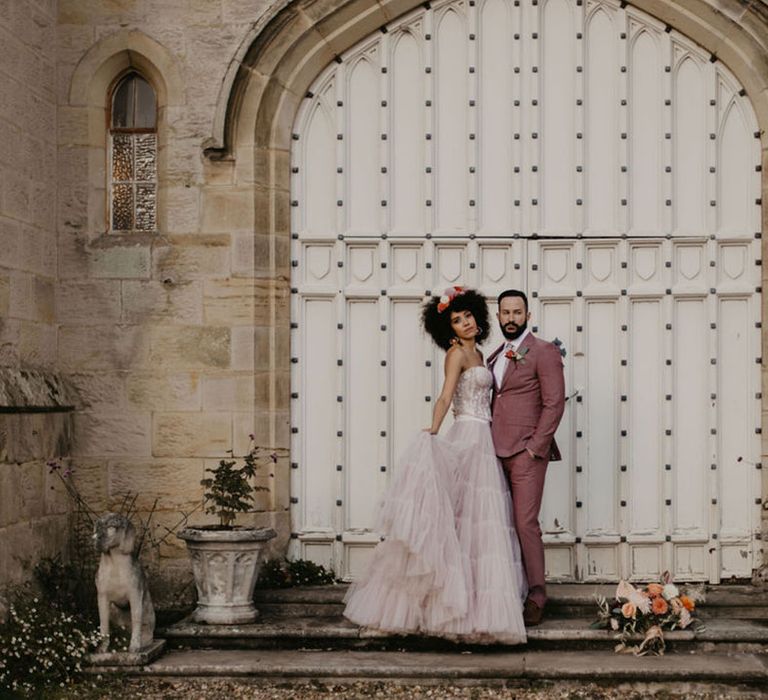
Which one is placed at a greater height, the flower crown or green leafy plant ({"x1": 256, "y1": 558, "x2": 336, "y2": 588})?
the flower crown

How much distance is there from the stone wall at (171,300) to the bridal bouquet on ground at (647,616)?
227cm

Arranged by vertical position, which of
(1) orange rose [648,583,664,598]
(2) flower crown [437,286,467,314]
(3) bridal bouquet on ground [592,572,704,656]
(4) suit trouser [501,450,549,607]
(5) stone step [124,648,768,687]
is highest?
(2) flower crown [437,286,467,314]

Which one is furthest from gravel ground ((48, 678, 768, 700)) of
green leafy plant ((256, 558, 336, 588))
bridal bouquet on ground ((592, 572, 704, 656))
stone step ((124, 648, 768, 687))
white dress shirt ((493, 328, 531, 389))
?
white dress shirt ((493, 328, 531, 389))

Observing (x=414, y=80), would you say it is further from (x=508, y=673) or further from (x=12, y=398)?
(x=508, y=673)

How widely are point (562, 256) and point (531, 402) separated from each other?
4.89 ft

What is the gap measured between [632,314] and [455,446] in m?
1.82

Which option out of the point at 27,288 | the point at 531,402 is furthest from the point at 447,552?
the point at 27,288

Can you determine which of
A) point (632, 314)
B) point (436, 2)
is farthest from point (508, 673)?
point (436, 2)

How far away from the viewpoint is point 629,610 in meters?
7.62

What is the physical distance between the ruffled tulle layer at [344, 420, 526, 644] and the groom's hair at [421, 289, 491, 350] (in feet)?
1.79

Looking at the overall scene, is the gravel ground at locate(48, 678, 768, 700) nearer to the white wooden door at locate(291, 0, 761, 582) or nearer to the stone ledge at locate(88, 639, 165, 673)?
the stone ledge at locate(88, 639, 165, 673)

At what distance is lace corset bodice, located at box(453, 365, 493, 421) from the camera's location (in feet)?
25.7

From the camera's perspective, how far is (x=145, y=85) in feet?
29.7

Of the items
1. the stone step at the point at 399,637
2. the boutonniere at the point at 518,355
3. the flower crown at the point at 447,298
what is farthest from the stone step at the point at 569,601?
the flower crown at the point at 447,298
